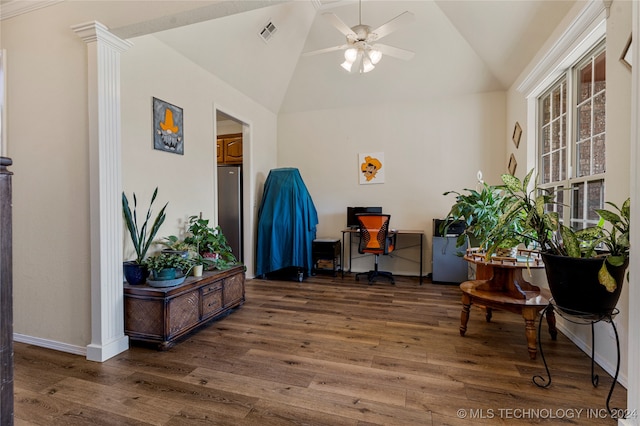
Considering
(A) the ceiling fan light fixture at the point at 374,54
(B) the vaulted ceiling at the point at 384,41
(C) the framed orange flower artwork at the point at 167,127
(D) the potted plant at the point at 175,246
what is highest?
(B) the vaulted ceiling at the point at 384,41

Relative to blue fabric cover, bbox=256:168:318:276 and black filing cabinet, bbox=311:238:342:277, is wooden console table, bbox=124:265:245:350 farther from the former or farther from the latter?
black filing cabinet, bbox=311:238:342:277

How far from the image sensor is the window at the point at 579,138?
85.6 inches

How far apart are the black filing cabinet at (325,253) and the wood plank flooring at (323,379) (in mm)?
1751

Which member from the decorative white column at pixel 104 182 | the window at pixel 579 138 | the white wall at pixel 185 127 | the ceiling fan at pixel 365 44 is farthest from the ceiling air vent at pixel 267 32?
the window at pixel 579 138

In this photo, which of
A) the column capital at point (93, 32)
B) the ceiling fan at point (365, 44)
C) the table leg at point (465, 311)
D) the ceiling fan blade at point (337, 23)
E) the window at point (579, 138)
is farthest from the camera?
the ceiling fan at point (365, 44)

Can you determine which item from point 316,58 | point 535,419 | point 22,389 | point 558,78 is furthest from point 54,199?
point 558,78

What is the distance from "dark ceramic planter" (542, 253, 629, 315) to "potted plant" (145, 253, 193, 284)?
2.48 m

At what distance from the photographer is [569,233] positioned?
153 centimetres

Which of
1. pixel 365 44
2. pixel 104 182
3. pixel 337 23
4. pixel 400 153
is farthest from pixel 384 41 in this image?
pixel 104 182

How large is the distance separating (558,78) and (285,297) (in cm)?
358

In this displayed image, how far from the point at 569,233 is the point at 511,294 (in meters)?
0.80

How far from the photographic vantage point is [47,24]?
82.7 inches

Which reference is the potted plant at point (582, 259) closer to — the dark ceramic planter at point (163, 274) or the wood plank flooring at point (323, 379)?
the wood plank flooring at point (323, 379)

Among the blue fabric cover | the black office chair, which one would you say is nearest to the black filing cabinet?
the blue fabric cover
